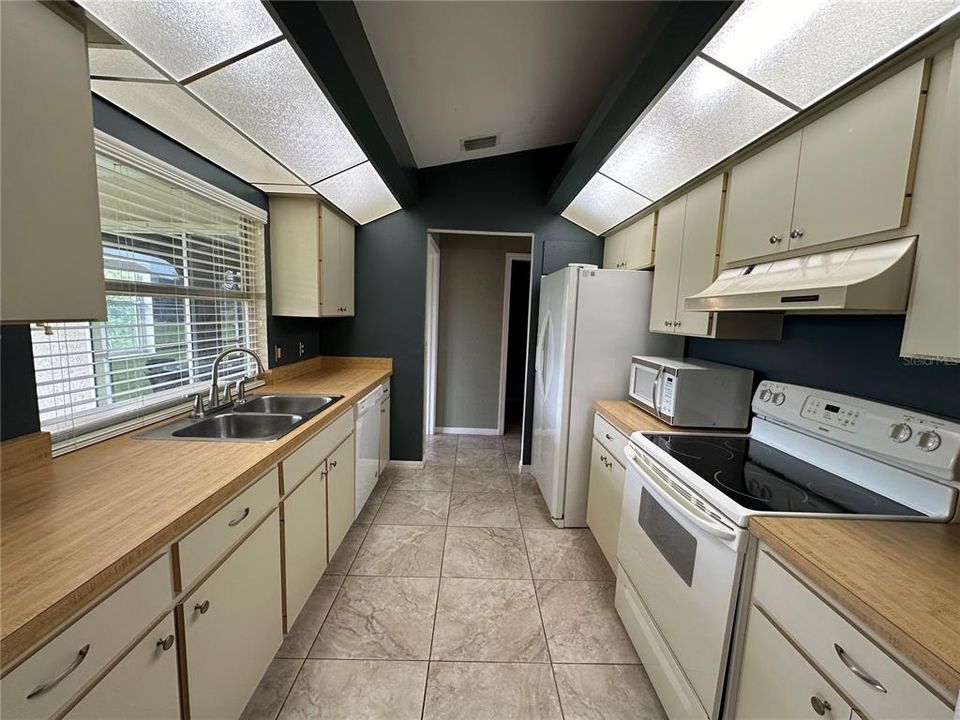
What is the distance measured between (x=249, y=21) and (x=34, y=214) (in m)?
0.80

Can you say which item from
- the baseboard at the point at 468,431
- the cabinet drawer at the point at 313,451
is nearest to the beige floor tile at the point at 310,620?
the cabinet drawer at the point at 313,451

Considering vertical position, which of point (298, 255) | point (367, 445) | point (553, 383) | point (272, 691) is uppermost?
point (298, 255)

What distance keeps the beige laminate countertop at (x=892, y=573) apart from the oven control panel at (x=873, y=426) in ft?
0.61

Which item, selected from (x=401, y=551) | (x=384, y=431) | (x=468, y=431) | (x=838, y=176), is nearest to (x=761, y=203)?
(x=838, y=176)

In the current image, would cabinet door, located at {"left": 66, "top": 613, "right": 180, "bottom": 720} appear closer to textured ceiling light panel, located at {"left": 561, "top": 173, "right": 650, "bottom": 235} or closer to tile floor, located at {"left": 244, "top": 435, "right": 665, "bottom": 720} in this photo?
tile floor, located at {"left": 244, "top": 435, "right": 665, "bottom": 720}

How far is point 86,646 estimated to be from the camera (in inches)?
29.8

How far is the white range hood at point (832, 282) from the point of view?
1.02 m

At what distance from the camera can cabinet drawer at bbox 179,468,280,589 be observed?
1.03 metres

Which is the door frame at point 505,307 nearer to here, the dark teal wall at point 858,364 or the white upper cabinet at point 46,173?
the dark teal wall at point 858,364

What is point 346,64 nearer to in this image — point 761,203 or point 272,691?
point 761,203

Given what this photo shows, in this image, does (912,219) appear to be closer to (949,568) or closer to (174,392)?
(949,568)

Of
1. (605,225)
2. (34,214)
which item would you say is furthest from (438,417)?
(34,214)

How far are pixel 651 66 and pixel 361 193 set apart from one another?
1.96m

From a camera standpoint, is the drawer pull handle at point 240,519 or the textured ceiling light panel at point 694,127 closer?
the drawer pull handle at point 240,519
